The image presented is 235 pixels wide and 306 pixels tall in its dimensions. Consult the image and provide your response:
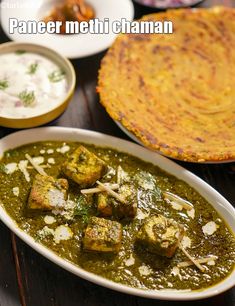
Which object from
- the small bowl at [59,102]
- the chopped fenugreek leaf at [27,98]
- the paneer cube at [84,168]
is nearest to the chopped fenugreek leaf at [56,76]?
the small bowl at [59,102]

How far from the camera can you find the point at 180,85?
3.46 metres

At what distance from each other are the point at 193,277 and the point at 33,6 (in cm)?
242

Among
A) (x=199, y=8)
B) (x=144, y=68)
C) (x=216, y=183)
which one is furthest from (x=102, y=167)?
(x=199, y=8)

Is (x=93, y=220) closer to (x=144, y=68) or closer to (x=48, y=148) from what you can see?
(x=48, y=148)

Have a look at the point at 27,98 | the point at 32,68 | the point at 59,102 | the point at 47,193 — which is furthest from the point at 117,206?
the point at 32,68

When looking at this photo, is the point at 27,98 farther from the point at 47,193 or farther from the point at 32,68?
the point at 47,193

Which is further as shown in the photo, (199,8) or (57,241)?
(199,8)

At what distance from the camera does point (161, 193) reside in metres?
2.86

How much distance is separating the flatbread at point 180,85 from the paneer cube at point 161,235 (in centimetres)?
49

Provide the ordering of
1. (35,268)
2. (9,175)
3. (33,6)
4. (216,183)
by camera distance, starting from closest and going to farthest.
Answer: (35,268), (9,175), (216,183), (33,6)

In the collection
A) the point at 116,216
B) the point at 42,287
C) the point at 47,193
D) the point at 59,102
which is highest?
the point at 59,102

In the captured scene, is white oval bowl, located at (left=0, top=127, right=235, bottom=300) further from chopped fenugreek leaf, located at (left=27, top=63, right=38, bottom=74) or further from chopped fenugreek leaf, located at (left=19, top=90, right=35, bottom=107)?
chopped fenugreek leaf, located at (left=27, top=63, right=38, bottom=74)

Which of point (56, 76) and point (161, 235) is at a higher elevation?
point (56, 76)

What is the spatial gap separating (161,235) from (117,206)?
294 millimetres
